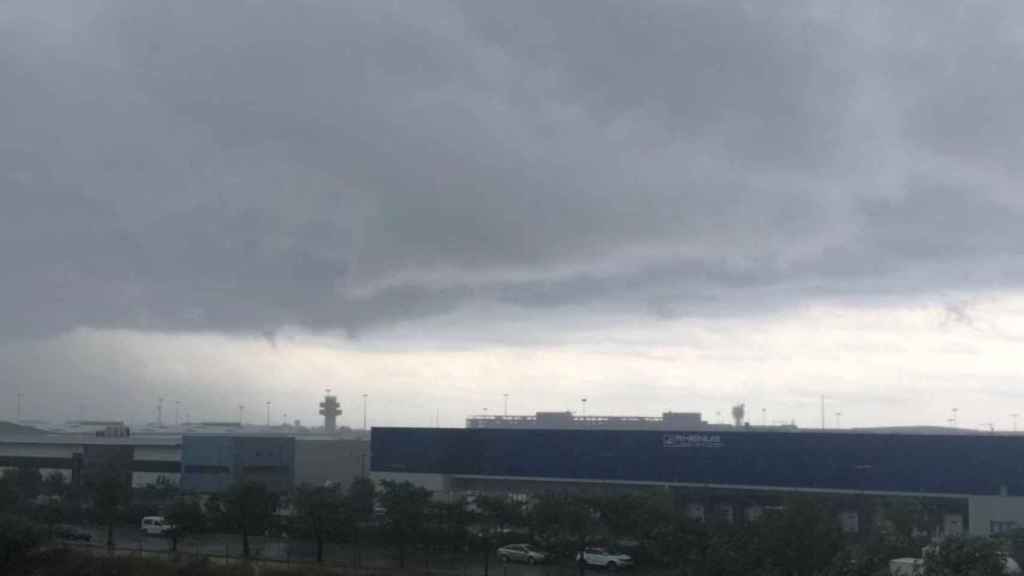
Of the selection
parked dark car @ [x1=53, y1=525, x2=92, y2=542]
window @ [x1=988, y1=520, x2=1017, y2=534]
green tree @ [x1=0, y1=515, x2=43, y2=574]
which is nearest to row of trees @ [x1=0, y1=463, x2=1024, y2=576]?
parked dark car @ [x1=53, y1=525, x2=92, y2=542]

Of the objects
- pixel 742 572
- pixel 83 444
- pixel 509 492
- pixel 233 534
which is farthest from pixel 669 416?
pixel 742 572

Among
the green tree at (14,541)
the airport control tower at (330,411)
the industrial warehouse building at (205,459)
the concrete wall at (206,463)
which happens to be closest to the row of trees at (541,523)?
the green tree at (14,541)

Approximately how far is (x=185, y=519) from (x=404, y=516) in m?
10.2

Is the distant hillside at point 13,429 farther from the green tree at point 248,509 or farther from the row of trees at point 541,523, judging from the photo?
the green tree at point 248,509

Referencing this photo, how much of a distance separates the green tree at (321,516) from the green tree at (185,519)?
5131mm

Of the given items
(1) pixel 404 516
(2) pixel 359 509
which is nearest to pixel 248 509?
(2) pixel 359 509

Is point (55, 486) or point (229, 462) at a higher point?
point (229, 462)

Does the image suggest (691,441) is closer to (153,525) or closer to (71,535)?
(153,525)

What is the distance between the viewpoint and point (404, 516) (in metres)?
39.3

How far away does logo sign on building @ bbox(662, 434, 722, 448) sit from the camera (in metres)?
49.9

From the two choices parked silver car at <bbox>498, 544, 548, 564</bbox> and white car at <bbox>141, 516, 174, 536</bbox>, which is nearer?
parked silver car at <bbox>498, 544, 548, 564</bbox>

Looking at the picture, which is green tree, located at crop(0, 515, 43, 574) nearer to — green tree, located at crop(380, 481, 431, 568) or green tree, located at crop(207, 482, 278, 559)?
green tree, located at crop(207, 482, 278, 559)

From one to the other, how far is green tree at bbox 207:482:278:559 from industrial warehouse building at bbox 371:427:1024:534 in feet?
48.0

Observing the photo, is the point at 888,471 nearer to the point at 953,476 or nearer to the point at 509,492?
the point at 953,476
